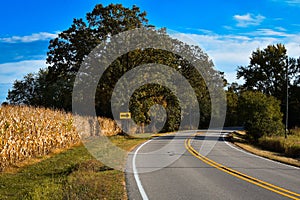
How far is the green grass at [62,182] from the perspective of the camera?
30.2ft

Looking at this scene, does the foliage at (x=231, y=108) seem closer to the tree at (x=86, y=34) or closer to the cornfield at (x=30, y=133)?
the tree at (x=86, y=34)

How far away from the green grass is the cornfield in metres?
0.87

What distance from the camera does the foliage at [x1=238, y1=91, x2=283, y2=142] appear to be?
34250 millimetres

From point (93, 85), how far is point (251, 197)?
30.6 m

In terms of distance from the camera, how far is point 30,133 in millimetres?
16797

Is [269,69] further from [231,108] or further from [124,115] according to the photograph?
[124,115]

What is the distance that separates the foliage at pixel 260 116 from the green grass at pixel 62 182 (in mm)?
23428

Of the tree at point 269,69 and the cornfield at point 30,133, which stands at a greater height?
the tree at point 269,69

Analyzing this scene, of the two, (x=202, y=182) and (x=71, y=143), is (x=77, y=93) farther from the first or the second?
(x=202, y=182)

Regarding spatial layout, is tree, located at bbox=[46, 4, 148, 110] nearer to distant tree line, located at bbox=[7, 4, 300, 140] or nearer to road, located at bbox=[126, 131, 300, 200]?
distant tree line, located at bbox=[7, 4, 300, 140]

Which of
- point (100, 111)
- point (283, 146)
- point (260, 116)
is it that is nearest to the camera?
point (283, 146)

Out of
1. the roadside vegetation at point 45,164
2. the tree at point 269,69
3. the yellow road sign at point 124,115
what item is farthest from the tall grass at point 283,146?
the tree at point 269,69

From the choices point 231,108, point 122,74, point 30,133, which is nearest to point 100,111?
point 122,74

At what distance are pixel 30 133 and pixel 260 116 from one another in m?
24.8
